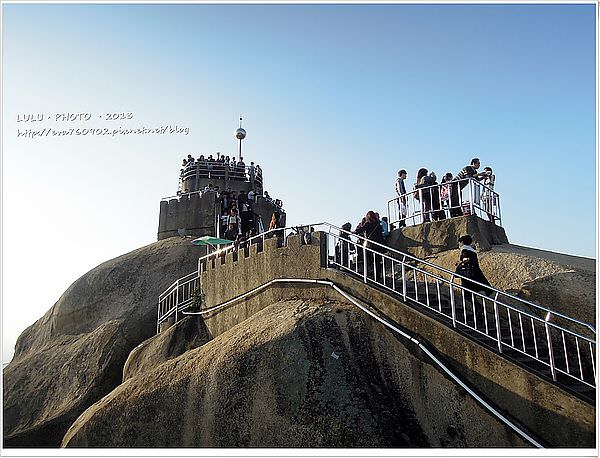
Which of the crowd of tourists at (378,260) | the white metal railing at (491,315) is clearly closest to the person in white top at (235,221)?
the white metal railing at (491,315)

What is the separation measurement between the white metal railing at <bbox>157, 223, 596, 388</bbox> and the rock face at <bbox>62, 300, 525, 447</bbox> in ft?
3.35

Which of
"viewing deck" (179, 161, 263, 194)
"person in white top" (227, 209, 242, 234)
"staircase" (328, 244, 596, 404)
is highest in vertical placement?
"viewing deck" (179, 161, 263, 194)

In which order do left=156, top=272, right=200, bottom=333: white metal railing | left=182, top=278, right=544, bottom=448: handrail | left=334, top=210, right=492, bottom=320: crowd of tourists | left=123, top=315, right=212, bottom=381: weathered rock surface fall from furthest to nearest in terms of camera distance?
left=156, top=272, right=200, bottom=333: white metal railing → left=123, top=315, right=212, bottom=381: weathered rock surface → left=334, top=210, right=492, bottom=320: crowd of tourists → left=182, top=278, right=544, bottom=448: handrail

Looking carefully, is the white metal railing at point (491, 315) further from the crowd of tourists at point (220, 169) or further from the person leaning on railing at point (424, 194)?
the crowd of tourists at point (220, 169)

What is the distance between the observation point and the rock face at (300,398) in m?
8.74

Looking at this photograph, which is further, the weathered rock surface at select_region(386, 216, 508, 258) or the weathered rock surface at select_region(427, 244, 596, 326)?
the weathered rock surface at select_region(386, 216, 508, 258)

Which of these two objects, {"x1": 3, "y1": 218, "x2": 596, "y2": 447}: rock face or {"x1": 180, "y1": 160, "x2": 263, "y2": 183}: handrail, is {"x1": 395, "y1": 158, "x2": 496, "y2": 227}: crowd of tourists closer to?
{"x1": 3, "y1": 218, "x2": 596, "y2": 447}: rock face

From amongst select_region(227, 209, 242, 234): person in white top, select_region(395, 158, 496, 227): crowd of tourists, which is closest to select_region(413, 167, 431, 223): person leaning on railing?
select_region(395, 158, 496, 227): crowd of tourists

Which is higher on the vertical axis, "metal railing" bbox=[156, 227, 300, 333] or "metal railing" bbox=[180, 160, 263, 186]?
"metal railing" bbox=[180, 160, 263, 186]

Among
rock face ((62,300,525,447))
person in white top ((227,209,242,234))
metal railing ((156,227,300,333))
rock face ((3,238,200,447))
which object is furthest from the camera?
person in white top ((227,209,242,234))

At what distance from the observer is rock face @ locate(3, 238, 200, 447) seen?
1933cm

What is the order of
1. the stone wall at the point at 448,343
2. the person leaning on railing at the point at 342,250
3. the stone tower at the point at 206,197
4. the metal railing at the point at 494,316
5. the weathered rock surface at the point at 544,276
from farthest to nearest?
the stone tower at the point at 206,197, the weathered rock surface at the point at 544,276, the person leaning on railing at the point at 342,250, the metal railing at the point at 494,316, the stone wall at the point at 448,343

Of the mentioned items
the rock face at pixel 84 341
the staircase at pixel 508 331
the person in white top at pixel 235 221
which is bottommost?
the rock face at pixel 84 341

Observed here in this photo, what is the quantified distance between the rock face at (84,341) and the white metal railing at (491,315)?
34.0ft
